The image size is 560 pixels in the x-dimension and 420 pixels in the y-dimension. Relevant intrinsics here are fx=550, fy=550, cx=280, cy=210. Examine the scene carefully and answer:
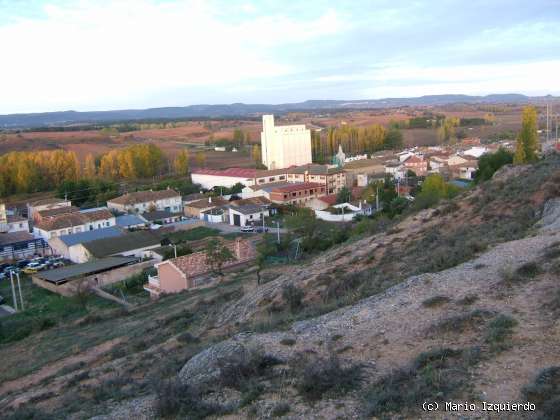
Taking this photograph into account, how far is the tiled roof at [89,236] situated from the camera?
3055cm

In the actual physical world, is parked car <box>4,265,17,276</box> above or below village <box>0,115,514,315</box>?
below

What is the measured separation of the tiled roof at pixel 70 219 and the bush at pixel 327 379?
102 ft

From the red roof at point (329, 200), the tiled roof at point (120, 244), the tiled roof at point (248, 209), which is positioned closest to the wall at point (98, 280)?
the tiled roof at point (120, 244)

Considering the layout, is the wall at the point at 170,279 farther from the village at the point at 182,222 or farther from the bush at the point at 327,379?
the bush at the point at 327,379

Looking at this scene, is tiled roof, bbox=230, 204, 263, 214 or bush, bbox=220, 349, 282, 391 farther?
tiled roof, bbox=230, 204, 263, 214

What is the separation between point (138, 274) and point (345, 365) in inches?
756

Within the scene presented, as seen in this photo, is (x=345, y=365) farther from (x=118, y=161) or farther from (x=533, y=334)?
(x=118, y=161)

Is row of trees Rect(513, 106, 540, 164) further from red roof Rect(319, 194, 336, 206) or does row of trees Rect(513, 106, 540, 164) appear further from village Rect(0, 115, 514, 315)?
red roof Rect(319, 194, 336, 206)

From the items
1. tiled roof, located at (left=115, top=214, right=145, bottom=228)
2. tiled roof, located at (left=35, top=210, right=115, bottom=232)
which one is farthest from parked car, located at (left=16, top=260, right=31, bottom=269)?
tiled roof, located at (left=115, top=214, right=145, bottom=228)

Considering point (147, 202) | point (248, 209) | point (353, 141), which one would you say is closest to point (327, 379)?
point (248, 209)

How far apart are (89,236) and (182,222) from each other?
701 centimetres

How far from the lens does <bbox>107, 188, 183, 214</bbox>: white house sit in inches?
1670

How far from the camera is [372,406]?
210 inches

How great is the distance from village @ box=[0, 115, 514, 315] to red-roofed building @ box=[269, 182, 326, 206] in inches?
3.0
